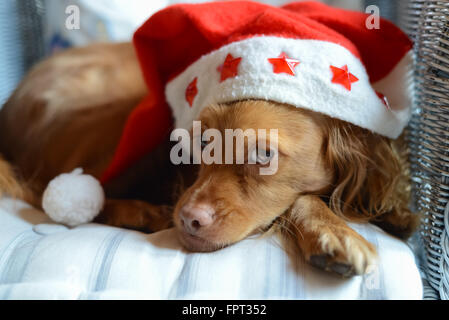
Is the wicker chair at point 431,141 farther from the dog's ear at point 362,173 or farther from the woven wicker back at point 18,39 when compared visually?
the woven wicker back at point 18,39

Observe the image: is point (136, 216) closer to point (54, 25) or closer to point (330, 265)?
point (330, 265)

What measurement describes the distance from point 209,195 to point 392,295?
0.54 metres

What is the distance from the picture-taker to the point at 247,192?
1.23 m

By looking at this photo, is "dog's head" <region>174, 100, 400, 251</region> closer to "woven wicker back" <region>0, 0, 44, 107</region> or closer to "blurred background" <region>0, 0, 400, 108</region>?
"blurred background" <region>0, 0, 400, 108</region>

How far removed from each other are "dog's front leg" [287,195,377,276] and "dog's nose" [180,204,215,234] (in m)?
0.25

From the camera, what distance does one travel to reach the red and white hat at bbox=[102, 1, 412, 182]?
1198 millimetres

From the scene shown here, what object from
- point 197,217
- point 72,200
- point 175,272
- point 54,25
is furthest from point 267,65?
point 54,25

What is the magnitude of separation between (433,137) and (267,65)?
1.81 feet

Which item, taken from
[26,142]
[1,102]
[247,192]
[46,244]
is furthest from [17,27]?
[247,192]

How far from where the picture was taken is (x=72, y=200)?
1351 mm

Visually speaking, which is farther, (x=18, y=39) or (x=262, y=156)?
(x=18, y=39)

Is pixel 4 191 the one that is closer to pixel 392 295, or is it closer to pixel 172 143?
pixel 172 143

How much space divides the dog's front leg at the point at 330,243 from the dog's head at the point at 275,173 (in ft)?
0.29

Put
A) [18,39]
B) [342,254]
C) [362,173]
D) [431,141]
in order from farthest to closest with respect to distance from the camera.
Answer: [18,39] < [362,173] < [431,141] < [342,254]
